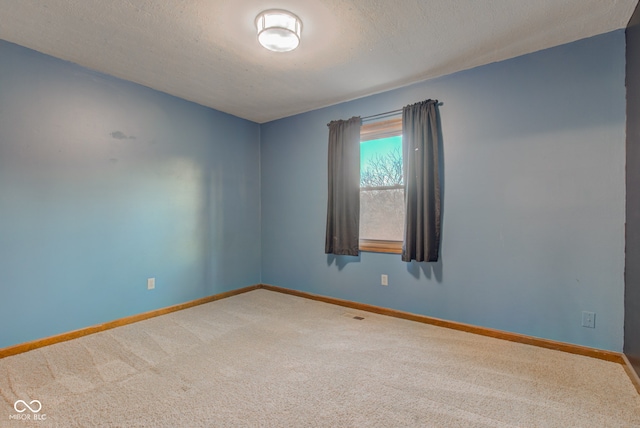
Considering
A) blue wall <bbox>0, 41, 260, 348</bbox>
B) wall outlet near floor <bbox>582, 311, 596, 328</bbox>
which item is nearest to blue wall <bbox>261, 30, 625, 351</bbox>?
wall outlet near floor <bbox>582, 311, 596, 328</bbox>

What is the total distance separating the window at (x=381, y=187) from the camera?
338cm

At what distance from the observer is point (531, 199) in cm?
257

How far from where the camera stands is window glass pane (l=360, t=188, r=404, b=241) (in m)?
3.39

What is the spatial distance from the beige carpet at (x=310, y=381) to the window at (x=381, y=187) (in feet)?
3.18

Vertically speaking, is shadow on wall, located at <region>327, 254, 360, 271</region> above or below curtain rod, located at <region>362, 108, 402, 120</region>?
below

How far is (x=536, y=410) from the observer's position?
1709 millimetres

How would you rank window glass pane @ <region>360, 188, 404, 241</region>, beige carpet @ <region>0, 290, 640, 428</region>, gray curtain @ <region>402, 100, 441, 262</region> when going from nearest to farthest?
beige carpet @ <region>0, 290, 640, 428</region> < gray curtain @ <region>402, 100, 441, 262</region> < window glass pane @ <region>360, 188, 404, 241</region>

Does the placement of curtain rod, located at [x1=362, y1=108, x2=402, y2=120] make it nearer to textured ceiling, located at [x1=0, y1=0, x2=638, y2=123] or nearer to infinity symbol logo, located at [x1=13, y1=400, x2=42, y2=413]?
textured ceiling, located at [x1=0, y1=0, x2=638, y2=123]

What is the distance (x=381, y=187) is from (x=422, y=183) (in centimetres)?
56

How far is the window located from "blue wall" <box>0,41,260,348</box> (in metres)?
1.78

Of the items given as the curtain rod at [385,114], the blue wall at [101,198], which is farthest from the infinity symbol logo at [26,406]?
the curtain rod at [385,114]

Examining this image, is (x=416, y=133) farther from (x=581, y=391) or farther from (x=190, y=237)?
(x=190, y=237)

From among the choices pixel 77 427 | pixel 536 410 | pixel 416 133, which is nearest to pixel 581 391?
pixel 536 410

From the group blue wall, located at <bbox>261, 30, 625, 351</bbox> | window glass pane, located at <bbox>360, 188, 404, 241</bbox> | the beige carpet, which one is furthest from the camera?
window glass pane, located at <bbox>360, 188, 404, 241</bbox>
